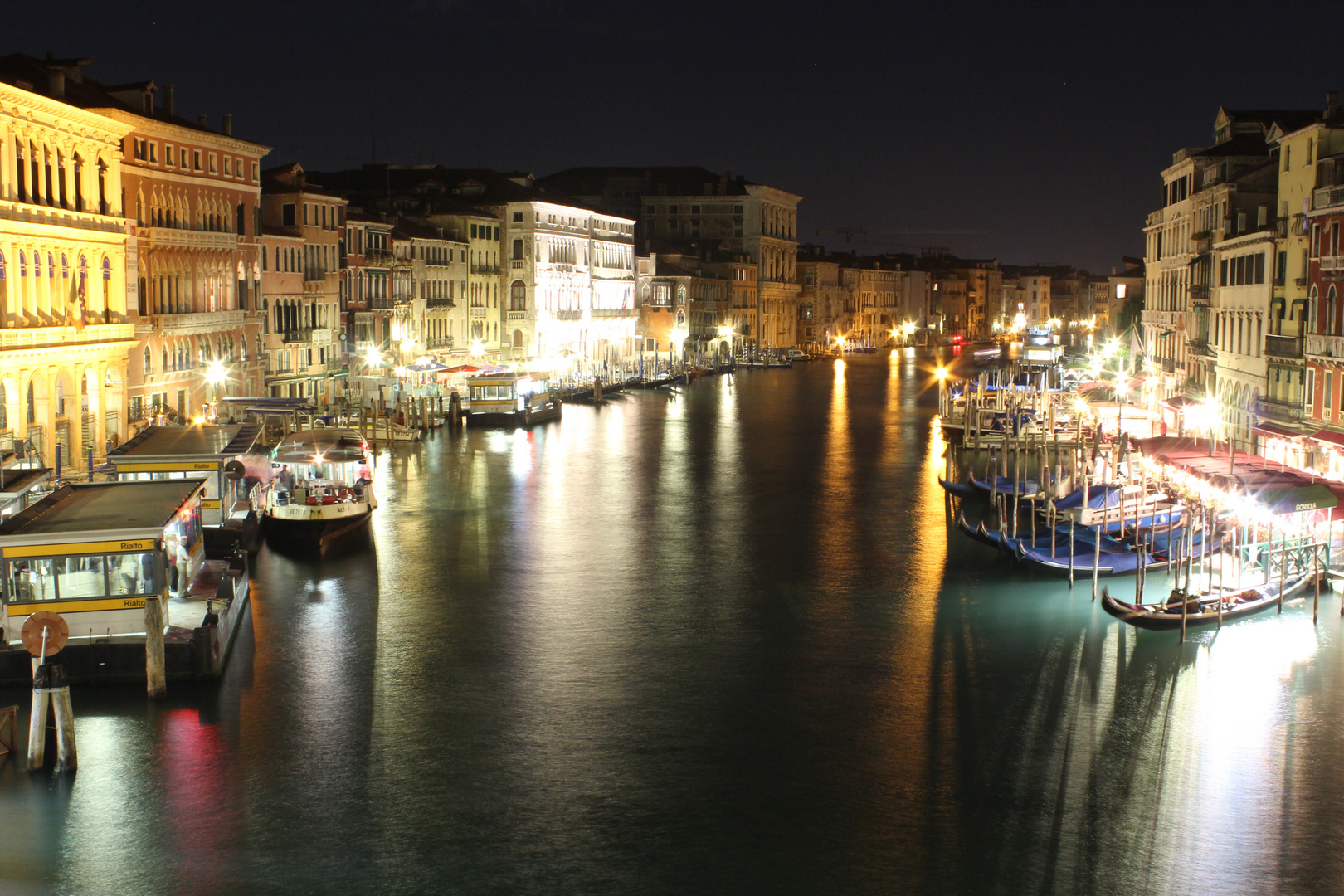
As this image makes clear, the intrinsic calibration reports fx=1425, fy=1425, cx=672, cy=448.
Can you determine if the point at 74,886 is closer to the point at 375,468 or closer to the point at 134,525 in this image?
the point at 134,525

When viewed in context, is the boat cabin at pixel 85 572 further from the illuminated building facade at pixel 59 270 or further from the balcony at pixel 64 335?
the balcony at pixel 64 335

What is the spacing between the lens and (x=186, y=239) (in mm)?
37812

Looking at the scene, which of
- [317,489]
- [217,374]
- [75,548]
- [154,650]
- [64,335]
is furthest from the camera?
[217,374]

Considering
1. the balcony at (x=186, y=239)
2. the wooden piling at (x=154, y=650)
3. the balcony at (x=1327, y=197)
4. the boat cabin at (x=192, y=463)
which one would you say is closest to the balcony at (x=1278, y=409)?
the balcony at (x=1327, y=197)

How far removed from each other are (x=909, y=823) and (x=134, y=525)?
981cm

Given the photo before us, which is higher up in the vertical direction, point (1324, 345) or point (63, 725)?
point (1324, 345)

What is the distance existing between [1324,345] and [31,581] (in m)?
24.7

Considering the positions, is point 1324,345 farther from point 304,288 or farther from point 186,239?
point 304,288

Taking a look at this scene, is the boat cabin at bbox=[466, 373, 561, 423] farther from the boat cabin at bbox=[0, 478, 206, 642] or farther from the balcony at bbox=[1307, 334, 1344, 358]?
the boat cabin at bbox=[0, 478, 206, 642]

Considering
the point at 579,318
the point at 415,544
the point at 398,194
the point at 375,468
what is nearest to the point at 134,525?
the point at 415,544

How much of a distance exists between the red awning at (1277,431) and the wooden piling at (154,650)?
2284cm

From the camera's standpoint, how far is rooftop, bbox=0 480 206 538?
16938 mm

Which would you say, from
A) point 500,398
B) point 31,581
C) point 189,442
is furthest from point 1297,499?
point 500,398

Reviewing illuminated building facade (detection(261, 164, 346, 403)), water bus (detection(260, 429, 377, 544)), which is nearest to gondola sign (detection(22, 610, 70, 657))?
water bus (detection(260, 429, 377, 544))
